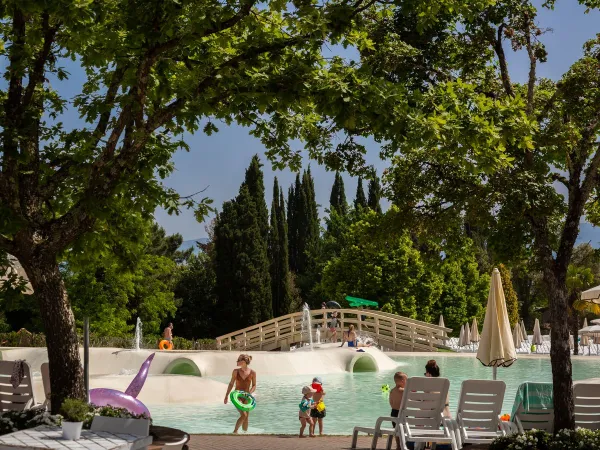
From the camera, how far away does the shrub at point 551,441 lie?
8.48 m

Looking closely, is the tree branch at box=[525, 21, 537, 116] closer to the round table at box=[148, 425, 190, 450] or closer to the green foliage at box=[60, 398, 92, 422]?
the round table at box=[148, 425, 190, 450]

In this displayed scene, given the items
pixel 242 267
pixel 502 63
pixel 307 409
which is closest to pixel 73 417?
pixel 307 409

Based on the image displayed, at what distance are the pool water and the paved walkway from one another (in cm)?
243

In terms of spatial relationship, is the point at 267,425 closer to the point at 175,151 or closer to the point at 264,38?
the point at 175,151

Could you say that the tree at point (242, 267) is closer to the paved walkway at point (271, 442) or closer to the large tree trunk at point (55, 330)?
the paved walkway at point (271, 442)

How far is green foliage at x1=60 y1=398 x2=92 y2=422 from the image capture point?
24.4 feet

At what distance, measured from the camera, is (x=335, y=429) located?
1481 centimetres

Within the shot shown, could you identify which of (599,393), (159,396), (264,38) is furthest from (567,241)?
(159,396)

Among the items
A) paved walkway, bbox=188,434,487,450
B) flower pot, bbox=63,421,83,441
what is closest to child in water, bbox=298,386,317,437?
paved walkway, bbox=188,434,487,450

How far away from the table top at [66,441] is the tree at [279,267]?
133 ft

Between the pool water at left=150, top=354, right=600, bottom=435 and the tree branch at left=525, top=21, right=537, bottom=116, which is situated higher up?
the tree branch at left=525, top=21, right=537, bottom=116

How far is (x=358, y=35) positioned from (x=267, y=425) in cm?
863

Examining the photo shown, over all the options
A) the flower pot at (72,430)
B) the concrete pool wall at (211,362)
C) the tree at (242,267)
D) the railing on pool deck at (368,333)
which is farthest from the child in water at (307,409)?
the tree at (242,267)

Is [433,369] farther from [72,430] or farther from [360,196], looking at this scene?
[360,196]
